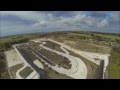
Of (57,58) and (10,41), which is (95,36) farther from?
(10,41)

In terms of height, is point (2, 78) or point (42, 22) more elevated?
point (42, 22)

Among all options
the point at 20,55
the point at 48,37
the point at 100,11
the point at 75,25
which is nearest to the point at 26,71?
the point at 20,55

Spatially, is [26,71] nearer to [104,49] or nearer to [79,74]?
[79,74]

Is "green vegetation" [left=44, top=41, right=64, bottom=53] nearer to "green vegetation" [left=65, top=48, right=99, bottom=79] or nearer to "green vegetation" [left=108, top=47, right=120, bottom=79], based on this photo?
"green vegetation" [left=65, top=48, right=99, bottom=79]

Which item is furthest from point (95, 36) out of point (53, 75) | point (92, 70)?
point (53, 75)

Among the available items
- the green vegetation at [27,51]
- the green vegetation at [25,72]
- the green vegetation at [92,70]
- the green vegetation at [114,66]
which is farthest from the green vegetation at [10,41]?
the green vegetation at [114,66]

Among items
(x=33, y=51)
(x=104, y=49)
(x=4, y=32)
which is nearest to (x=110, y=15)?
(x=104, y=49)

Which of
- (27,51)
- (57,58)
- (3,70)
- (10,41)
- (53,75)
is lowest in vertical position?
(53,75)

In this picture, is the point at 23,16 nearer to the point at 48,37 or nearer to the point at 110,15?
the point at 48,37

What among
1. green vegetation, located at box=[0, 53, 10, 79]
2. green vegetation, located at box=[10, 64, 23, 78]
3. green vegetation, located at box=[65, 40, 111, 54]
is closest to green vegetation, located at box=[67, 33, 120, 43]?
green vegetation, located at box=[65, 40, 111, 54]
